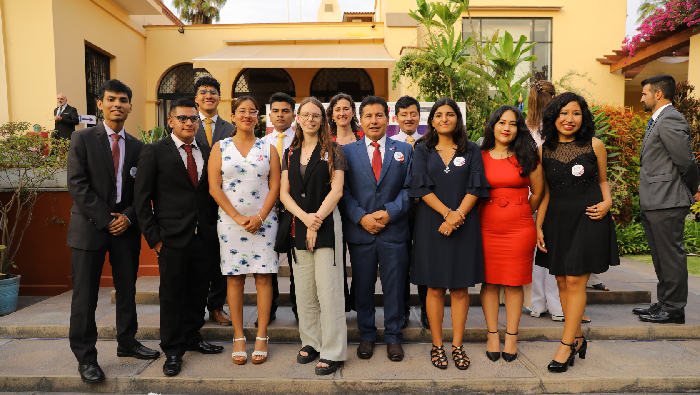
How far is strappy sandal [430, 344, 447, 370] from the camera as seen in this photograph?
338 cm

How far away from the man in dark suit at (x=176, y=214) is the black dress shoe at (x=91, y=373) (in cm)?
45

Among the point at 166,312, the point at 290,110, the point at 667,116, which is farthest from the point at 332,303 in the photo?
the point at 667,116

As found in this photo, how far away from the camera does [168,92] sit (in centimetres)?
1356

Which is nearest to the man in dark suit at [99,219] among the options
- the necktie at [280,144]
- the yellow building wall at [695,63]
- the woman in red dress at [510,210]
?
the necktie at [280,144]

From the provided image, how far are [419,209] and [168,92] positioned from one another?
12.3m

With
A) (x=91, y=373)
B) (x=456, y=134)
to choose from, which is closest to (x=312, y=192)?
(x=456, y=134)

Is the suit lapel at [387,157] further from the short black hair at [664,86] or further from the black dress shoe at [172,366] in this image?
the short black hair at [664,86]

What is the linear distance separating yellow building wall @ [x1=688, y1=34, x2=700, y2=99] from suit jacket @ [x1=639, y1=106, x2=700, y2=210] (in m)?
7.24

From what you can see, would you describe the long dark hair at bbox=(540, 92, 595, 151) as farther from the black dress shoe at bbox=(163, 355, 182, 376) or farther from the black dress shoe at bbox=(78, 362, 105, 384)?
the black dress shoe at bbox=(78, 362, 105, 384)

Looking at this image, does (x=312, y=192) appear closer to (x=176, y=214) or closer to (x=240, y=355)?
(x=176, y=214)

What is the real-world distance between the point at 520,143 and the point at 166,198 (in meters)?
2.74

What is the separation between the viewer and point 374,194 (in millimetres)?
3514

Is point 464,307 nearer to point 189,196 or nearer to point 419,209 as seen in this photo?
point 419,209

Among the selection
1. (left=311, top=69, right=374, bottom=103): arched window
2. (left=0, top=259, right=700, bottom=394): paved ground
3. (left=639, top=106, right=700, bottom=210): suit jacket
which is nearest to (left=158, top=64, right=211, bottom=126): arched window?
(left=311, top=69, right=374, bottom=103): arched window
